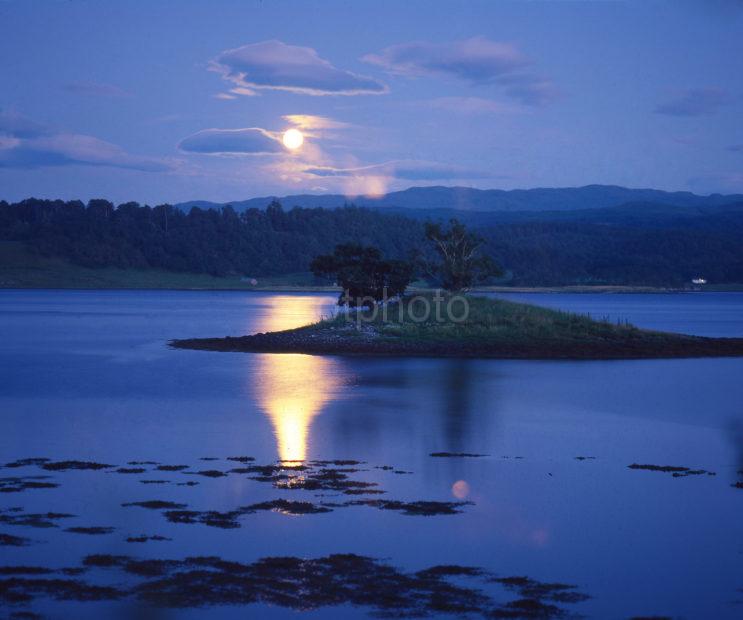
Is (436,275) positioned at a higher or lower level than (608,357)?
A: higher

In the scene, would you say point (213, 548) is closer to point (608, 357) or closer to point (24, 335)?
point (608, 357)

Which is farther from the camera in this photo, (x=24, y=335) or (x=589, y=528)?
(x=24, y=335)

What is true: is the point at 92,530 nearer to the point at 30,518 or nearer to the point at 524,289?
the point at 30,518

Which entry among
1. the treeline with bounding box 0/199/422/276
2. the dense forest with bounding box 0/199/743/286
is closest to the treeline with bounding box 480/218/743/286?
the dense forest with bounding box 0/199/743/286

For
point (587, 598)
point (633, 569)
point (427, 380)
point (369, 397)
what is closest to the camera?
point (587, 598)

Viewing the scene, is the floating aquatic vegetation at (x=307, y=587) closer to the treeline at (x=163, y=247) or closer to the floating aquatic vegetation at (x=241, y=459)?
the floating aquatic vegetation at (x=241, y=459)

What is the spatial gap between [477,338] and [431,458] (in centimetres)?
2398

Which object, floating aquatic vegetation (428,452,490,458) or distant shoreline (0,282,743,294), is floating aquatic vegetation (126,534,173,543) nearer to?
floating aquatic vegetation (428,452,490,458)

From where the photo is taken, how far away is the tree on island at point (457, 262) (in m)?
46.0

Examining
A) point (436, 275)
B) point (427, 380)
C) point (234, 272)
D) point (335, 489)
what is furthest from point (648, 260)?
point (335, 489)

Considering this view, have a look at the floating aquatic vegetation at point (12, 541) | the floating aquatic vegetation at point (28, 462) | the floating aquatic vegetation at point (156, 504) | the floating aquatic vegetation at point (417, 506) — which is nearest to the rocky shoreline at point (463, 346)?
the floating aquatic vegetation at point (28, 462)

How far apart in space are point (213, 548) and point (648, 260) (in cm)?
18592

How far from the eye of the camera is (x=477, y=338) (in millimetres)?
39688

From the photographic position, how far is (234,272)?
190 m
